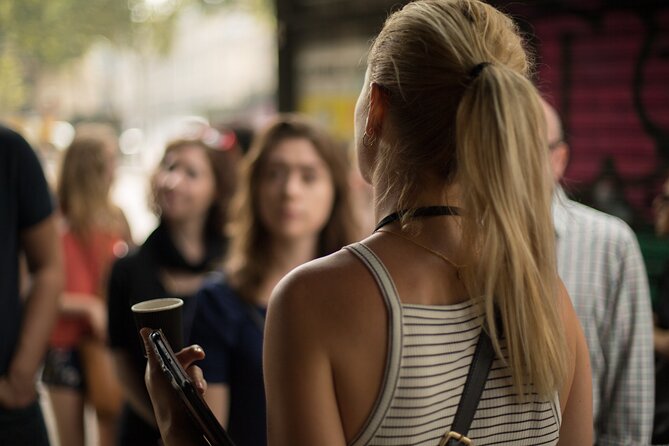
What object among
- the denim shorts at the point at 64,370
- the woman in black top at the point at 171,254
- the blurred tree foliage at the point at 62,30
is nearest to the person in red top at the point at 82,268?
the denim shorts at the point at 64,370

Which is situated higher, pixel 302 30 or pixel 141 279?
pixel 302 30

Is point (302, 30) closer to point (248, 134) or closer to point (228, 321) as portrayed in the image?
point (248, 134)

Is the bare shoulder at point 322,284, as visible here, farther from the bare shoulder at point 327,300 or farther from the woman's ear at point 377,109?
the woman's ear at point 377,109

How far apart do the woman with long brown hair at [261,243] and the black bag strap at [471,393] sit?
114cm

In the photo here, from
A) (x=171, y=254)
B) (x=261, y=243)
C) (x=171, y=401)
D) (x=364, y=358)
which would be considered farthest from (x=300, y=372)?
(x=171, y=254)

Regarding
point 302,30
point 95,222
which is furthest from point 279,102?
point 95,222

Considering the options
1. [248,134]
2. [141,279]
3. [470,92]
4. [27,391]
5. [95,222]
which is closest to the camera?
[470,92]

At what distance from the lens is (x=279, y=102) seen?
214 inches

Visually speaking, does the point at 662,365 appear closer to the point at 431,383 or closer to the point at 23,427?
the point at 431,383

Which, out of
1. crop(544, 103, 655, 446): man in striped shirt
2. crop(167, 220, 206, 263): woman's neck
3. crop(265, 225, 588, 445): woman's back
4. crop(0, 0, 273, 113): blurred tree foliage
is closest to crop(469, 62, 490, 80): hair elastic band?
crop(265, 225, 588, 445): woman's back

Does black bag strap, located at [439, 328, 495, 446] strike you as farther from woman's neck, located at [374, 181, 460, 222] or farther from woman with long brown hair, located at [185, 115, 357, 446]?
A: woman with long brown hair, located at [185, 115, 357, 446]

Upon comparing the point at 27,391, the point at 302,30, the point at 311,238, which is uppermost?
the point at 302,30

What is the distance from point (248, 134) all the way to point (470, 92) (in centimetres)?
363

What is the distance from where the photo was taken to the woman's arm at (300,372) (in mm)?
1077
